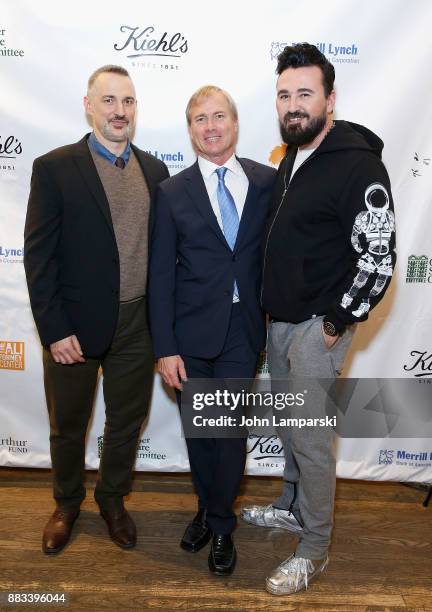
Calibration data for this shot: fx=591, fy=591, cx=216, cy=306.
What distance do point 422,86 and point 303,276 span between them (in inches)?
47.0

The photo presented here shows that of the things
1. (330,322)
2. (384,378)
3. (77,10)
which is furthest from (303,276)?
(77,10)

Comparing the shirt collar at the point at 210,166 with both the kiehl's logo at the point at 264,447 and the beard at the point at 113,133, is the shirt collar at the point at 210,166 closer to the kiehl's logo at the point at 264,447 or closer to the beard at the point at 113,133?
the beard at the point at 113,133

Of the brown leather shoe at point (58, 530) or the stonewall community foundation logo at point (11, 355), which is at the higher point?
the stonewall community foundation logo at point (11, 355)

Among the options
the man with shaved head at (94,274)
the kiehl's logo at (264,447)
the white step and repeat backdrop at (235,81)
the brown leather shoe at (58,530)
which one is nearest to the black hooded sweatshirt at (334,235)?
the man with shaved head at (94,274)

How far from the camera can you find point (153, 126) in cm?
271

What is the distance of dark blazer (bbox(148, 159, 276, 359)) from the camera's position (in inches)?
85.0

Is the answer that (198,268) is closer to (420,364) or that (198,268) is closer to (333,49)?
(333,49)

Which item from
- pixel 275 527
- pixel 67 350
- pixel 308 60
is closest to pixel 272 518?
pixel 275 527

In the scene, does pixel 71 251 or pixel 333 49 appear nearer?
pixel 71 251

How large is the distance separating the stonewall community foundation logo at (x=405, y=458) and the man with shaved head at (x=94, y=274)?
52.0 inches

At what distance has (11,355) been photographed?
293 centimetres

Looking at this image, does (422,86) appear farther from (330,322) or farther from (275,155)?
(330,322)

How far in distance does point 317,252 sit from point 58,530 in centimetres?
153

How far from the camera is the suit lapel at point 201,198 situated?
2143 mm
